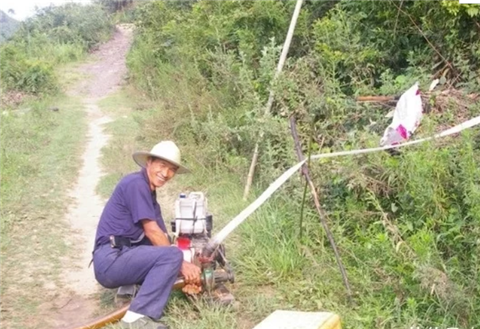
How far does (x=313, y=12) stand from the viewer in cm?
755

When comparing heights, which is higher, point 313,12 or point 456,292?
point 313,12

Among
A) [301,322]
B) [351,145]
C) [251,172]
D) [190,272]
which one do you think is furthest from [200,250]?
[251,172]

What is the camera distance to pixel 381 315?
3.68 metres

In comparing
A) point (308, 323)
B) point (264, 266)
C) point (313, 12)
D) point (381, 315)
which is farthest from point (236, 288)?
point (313, 12)

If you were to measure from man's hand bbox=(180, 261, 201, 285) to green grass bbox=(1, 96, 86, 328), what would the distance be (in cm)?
123

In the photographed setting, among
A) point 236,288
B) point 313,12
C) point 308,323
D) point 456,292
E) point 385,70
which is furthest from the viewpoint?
point 313,12

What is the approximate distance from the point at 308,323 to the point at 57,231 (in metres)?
3.79

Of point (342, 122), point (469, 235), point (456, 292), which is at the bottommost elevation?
point (456, 292)

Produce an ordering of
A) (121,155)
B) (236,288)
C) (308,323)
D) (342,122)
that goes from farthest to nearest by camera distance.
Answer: (121,155) → (342,122) → (236,288) → (308,323)

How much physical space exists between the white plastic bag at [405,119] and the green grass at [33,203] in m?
2.96

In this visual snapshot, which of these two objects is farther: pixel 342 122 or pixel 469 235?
pixel 342 122

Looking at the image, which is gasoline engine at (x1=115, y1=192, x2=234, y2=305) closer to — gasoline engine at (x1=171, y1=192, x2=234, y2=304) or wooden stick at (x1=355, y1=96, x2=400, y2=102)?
gasoline engine at (x1=171, y1=192, x2=234, y2=304)

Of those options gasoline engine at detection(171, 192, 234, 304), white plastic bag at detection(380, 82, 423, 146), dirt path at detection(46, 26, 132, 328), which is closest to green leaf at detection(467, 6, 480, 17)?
white plastic bag at detection(380, 82, 423, 146)

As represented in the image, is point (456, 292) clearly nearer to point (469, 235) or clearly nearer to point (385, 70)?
point (469, 235)
